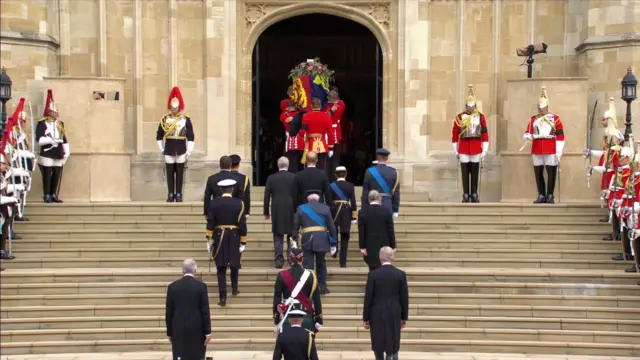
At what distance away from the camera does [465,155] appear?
19.2 meters

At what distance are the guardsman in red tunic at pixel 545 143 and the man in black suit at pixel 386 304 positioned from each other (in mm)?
8070

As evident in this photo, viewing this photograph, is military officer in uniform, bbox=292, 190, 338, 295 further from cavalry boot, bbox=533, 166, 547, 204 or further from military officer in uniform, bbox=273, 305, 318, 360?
cavalry boot, bbox=533, 166, 547, 204

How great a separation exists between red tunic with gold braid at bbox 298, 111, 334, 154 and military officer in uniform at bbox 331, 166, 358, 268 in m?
2.25

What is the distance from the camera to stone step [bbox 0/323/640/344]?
13.9 m

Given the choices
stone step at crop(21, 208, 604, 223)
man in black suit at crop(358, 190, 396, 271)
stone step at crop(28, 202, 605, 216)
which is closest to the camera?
man in black suit at crop(358, 190, 396, 271)

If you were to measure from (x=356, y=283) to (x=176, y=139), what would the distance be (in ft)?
18.4

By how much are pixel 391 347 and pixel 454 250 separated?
220 inches

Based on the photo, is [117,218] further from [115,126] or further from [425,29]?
[425,29]

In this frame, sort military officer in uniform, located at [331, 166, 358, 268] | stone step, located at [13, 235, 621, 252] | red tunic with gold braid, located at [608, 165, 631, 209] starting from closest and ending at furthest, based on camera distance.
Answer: military officer in uniform, located at [331, 166, 358, 268]
red tunic with gold braid, located at [608, 165, 631, 209]
stone step, located at [13, 235, 621, 252]

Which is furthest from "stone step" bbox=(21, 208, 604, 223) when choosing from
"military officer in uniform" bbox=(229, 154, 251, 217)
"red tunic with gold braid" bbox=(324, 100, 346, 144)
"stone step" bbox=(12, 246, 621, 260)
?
"military officer in uniform" bbox=(229, 154, 251, 217)

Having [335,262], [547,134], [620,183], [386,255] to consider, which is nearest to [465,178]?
[547,134]

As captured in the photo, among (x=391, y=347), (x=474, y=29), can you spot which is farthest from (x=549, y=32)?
(x=391, y=347)

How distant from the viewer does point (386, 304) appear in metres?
11.2

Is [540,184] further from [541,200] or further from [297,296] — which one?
[297,296]
